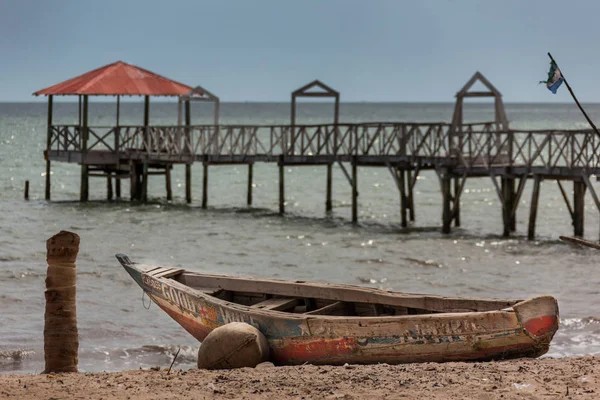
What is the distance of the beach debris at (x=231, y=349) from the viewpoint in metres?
10.3

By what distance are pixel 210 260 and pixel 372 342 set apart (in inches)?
528

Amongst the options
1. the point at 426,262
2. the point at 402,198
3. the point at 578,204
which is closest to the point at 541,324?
the point at 426,262

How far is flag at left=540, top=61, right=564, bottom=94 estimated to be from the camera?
9859 millimetres

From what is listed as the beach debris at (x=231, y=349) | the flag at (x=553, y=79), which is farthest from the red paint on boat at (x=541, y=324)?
the beach debris at (x=231, y=349)

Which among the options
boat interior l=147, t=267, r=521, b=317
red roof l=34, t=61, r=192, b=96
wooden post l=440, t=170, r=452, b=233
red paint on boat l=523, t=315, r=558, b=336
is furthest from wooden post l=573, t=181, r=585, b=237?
red paint on boat l=523, t=315, r=558, b=336

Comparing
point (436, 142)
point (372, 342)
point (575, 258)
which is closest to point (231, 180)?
point (436, 142)

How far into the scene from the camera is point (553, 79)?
32.6 feet

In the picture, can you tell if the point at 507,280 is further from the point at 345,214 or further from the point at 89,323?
the point at 345,214

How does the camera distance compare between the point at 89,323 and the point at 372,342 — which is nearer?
the point at 372,342

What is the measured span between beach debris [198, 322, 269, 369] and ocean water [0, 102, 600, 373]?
254 centimetres

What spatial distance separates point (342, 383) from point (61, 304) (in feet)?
9.58

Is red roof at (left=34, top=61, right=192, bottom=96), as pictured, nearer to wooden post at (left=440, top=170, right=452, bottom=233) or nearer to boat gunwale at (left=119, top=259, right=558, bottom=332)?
wooden post at (left=440, top=170, right=452, bottom=233)

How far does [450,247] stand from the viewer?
80.6ft

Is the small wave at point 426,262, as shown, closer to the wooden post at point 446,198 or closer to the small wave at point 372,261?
the small wave at point 372,261
